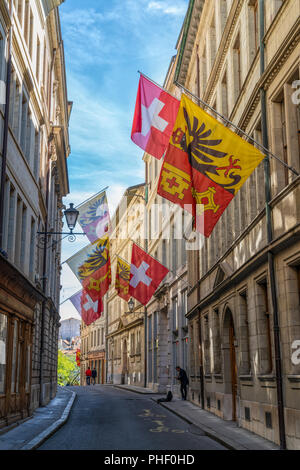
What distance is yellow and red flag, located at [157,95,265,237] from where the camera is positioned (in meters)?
13.5

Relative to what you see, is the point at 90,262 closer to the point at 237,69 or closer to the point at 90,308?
the point at 90,308

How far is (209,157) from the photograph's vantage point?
13.9m

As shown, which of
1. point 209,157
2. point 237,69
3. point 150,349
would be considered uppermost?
point 237,69

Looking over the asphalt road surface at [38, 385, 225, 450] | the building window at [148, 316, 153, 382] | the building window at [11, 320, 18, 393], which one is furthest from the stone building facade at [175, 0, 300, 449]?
the building window at [148, 316, 153, 382]

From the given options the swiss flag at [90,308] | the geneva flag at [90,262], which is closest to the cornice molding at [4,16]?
the geneva flag at [90,262]

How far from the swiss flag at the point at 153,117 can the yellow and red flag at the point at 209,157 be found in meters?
1.16

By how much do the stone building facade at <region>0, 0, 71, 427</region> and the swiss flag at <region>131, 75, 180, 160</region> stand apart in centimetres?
382

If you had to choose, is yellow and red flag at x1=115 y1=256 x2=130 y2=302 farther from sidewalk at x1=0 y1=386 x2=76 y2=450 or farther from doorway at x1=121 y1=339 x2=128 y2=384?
doorway at x1=121 y1=339 x2=128 y2=384

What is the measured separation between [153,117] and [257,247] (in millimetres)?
4698

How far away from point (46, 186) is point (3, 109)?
14042 mm

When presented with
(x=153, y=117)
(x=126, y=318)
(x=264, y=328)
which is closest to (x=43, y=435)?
(x=264, y=328)

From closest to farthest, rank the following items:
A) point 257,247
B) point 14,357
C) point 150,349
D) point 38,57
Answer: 1. point 257,247
2. point 14,357
3. point 38,57
4. point 150,349

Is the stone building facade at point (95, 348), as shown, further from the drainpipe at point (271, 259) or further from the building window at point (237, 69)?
the drainpipe at point (271, 259)

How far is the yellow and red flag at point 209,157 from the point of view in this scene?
13.5 meters
